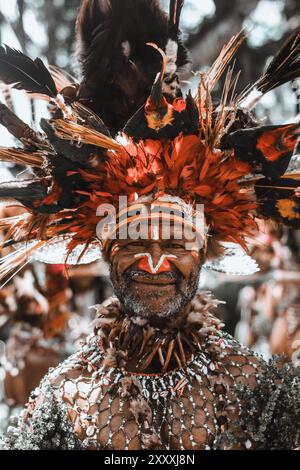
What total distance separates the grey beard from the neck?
0.18ft

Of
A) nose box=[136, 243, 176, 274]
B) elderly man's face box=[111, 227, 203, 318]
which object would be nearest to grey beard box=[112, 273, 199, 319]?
elderly man's face box=[111, 227, 203, 318]

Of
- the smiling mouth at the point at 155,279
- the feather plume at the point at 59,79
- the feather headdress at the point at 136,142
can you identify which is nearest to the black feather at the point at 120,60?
the feather headdress at the point at 136,142

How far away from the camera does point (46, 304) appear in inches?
242

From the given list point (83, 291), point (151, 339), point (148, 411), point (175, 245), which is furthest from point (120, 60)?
point (83, 291)

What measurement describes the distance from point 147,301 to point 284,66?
1.19 meters

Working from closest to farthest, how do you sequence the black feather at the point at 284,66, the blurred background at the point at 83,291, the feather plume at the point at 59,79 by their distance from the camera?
the black feather at the point at 284,66, the feather plume at the point at 59,79, the blurred background at the point at 83,291

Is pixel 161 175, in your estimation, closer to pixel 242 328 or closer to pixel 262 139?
pixel 262 139

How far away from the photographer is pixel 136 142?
2787 millimetres

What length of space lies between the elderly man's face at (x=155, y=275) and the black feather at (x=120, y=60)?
0.60m

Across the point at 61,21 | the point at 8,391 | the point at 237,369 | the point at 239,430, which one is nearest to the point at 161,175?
the point at 237,369

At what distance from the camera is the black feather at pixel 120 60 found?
3.02 m

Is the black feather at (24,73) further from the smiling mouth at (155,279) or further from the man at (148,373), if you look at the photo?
the smiling mouth at (155,279)

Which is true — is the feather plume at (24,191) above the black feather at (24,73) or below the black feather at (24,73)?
below

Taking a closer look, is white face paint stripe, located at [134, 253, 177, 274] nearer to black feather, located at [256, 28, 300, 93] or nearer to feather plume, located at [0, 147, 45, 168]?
feather plume, located at [0, 147, 45, 168]
